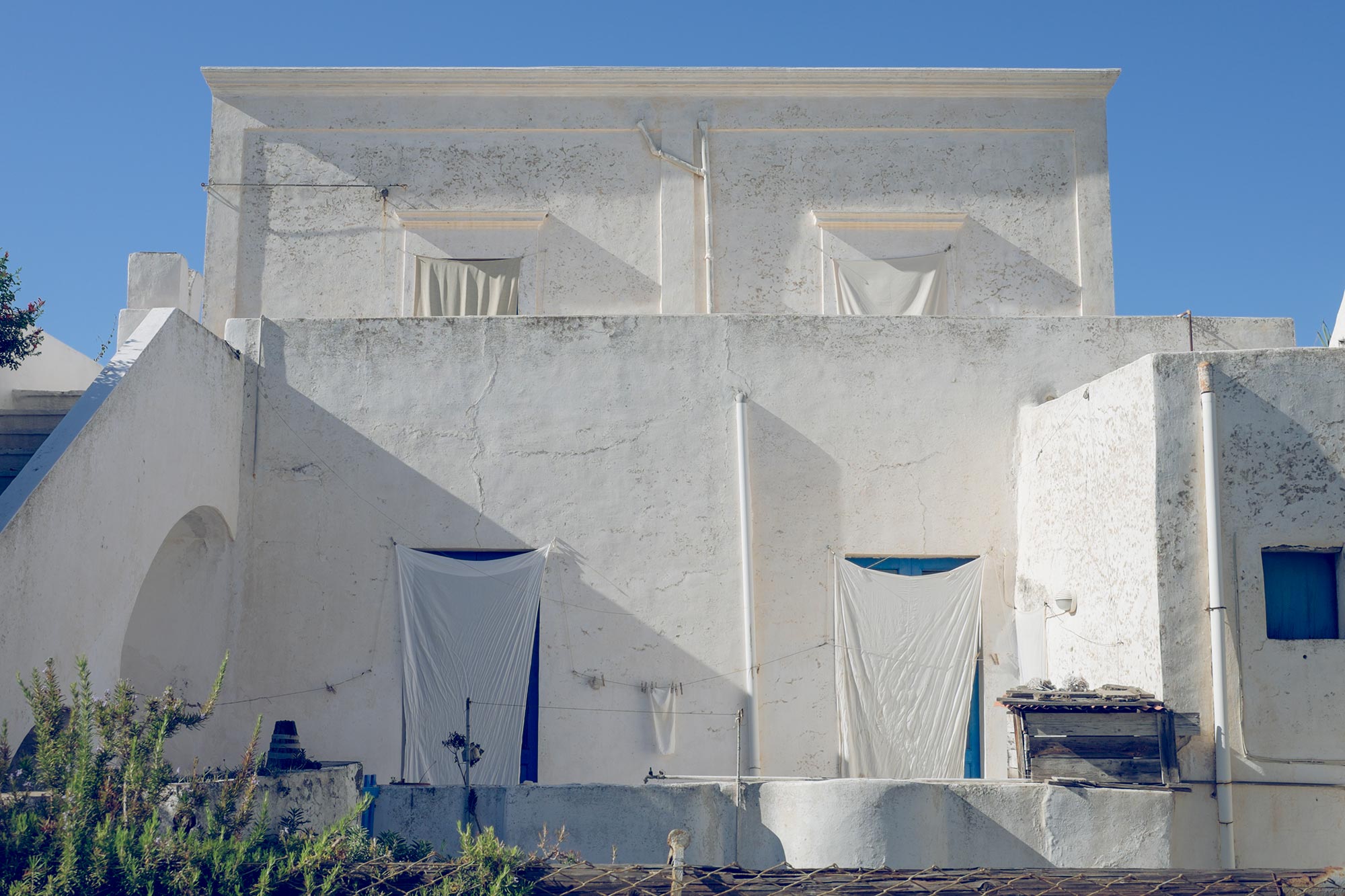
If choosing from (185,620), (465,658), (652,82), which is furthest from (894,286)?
(185,620)

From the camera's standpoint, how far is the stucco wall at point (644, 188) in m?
12.9

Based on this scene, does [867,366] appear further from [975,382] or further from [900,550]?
[900,550]

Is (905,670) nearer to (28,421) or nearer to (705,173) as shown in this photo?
(705,173)

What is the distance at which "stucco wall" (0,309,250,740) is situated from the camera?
672 centimetres

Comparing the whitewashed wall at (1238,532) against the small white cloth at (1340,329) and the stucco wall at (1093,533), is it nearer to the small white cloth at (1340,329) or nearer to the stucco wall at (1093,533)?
the stucco wall at (1093,533)

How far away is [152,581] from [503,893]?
6492 mm

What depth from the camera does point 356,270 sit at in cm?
Result: 1290

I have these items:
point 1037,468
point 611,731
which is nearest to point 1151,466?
point 1037,468

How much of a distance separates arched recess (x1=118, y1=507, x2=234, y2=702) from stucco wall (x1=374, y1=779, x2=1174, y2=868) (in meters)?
3.76

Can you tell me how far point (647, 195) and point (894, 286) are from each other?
2.64 meters

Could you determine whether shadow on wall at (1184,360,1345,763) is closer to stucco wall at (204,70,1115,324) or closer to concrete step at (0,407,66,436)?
stucco wall at (204,70,1115,324)

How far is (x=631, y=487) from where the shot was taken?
10.3 m

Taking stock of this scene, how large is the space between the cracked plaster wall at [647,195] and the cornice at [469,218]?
0.24 ft

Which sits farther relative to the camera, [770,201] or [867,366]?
[770,201]
